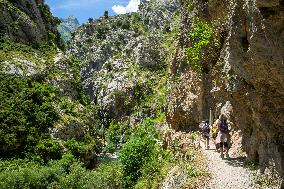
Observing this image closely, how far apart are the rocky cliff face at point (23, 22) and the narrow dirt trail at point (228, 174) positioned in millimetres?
76390

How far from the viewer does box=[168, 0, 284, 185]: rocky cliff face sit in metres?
19.9

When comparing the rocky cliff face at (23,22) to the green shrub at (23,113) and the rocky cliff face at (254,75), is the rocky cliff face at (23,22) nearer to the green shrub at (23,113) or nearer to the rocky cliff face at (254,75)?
the green shrub at (23,113)

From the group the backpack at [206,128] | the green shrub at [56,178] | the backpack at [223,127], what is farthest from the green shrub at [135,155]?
the backpack at [223,127]

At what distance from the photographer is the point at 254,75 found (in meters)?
22.5

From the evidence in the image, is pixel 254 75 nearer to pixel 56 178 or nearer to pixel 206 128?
pixel 206 128

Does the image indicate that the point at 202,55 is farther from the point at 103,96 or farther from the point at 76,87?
the point at 103,96

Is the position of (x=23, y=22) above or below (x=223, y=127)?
above

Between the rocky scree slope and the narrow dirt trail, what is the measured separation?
337 feet

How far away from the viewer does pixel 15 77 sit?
8181cm

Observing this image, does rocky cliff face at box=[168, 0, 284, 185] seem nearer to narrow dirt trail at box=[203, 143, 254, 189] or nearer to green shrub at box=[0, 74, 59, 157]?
narrow dirt trail at box=[203, 143, 254, 189]

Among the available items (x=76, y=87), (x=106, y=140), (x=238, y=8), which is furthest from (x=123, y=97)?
(x=238, y=8)

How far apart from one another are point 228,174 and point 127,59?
144 m

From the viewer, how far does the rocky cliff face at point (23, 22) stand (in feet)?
305

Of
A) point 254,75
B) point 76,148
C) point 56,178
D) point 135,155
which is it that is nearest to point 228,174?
point 254,75
